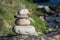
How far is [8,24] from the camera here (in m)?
9.55

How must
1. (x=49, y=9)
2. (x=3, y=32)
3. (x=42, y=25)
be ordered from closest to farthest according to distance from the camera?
(x=3, y=32) → (x=42, y=25) → (x=49, y=9)

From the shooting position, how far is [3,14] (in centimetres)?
985

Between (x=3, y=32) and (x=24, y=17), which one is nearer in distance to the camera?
(x=24, y=17)

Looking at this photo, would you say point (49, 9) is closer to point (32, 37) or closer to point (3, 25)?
point (3, 25)

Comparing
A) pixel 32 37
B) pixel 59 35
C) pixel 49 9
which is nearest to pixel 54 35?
pixel 59 35

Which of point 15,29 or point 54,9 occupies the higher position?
point 15,29

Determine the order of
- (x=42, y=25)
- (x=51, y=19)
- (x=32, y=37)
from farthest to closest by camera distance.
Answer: (x=51, y=19)
(x=42, y=25)
(x=32, y=37)

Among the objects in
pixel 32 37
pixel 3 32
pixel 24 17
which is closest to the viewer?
pixel 32 37

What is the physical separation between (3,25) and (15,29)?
4.26ft

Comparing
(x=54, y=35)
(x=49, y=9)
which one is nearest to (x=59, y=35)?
(x=54, y=35)

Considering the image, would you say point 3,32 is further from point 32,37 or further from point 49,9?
point 49,9

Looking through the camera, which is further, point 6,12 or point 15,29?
point 6,12

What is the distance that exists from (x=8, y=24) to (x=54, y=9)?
26.6 ft

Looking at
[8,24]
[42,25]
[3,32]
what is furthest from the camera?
[42,25]
